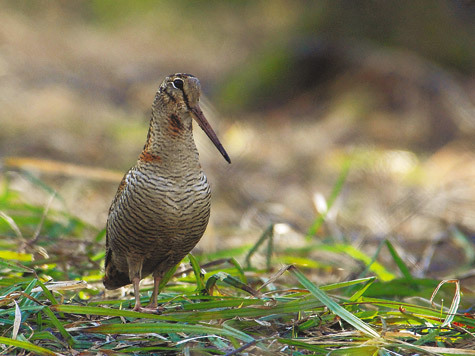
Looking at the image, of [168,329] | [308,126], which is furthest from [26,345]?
[308,126]

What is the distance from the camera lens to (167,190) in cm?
332

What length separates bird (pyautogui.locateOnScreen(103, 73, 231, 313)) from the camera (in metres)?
3.33

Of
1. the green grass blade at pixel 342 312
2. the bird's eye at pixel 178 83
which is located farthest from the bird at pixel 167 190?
the green grass blade at pixel 342 312

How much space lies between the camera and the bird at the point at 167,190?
333cm

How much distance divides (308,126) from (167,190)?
7.48 metres

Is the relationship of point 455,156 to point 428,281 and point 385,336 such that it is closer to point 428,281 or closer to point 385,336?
point 428,281

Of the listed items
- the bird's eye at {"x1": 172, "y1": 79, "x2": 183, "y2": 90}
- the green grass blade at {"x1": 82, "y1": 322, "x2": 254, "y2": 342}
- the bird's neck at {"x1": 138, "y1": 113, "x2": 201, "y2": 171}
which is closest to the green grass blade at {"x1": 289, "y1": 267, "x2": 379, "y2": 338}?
the green grass blade at {"x1": 82, "y1": 322, "x2": 254, "y2": 342}

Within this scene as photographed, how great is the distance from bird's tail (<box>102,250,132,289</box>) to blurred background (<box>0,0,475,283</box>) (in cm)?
151

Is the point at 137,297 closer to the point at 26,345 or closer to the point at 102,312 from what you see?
the point at 102,312

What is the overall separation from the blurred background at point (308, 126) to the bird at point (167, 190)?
185 centimetres

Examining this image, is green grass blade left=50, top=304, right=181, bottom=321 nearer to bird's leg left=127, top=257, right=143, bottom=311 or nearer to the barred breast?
the barred breast

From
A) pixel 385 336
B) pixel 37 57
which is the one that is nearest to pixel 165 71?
pixel 37 57

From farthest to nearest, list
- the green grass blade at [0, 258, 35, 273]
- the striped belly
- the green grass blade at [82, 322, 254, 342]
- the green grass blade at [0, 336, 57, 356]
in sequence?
the green grass blade at [0, 258, 35, 273] < the striped belly < the green grass blade at [82, 322, 254, 342] < the green grass blade at [0, 336, 57, 356]

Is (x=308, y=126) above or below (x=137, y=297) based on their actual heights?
above
